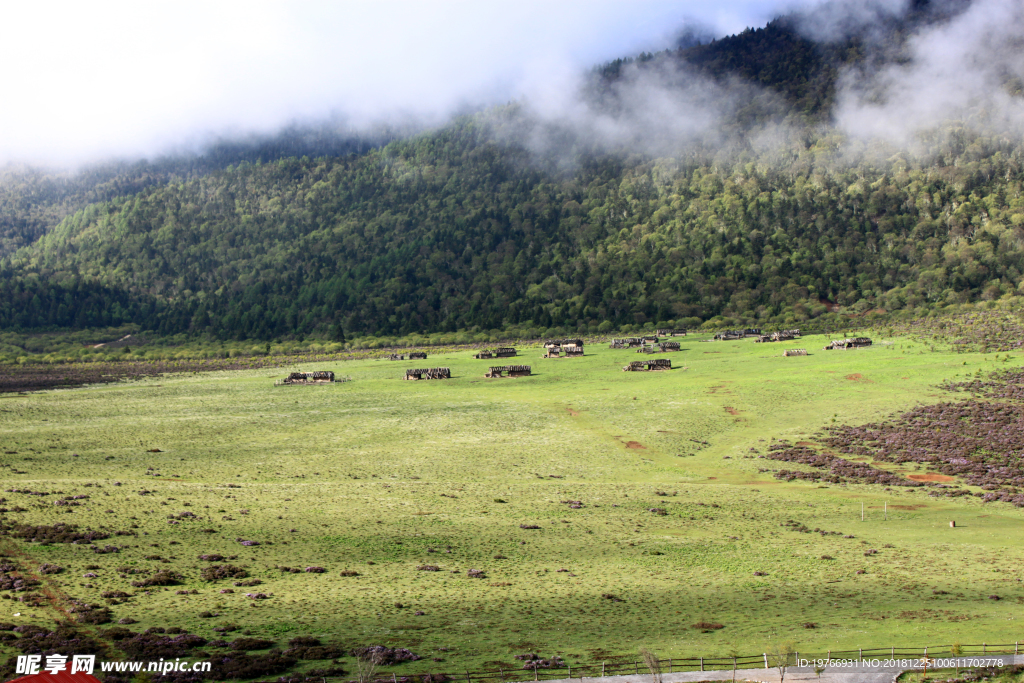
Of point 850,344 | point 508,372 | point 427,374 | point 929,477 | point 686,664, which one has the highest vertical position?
point 850,344

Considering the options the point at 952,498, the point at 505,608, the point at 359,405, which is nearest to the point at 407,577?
the point at 505,608

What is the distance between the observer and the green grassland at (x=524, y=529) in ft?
88.7

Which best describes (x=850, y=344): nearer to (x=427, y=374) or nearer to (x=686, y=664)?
(x=427, y=374)

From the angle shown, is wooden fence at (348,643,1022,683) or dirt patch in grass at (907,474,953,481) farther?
dirt patch in grass at (907,474,953,481)

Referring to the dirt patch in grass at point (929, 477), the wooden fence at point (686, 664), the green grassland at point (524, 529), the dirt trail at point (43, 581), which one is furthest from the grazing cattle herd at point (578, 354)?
the wooden fence at point (686, 664)

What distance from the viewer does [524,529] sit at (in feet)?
127

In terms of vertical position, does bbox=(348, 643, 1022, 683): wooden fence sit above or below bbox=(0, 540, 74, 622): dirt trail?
below

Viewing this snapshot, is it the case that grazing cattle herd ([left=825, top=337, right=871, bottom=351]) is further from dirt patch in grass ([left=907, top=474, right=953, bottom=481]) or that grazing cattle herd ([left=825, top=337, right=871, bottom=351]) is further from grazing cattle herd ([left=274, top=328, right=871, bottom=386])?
dirt patch in grass ([left=907, top=474, right=953, bottom=481])

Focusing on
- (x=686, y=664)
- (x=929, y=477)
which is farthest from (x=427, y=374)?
(x=686, y=664)

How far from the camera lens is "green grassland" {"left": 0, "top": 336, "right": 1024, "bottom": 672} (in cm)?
2705

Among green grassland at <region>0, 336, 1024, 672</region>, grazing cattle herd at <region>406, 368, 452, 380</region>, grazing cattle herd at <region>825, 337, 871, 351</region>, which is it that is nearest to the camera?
green grassland at <region>0, 336, 1024, 672</region>

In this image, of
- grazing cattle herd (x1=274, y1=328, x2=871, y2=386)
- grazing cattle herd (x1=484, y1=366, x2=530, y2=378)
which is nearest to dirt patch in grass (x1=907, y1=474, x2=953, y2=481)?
grazing cattle herd (x1=274, y1=328, x2=871, y2=386)

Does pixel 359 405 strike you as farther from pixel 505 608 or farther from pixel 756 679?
pixel 756 679

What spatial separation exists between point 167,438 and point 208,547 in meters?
33.1
